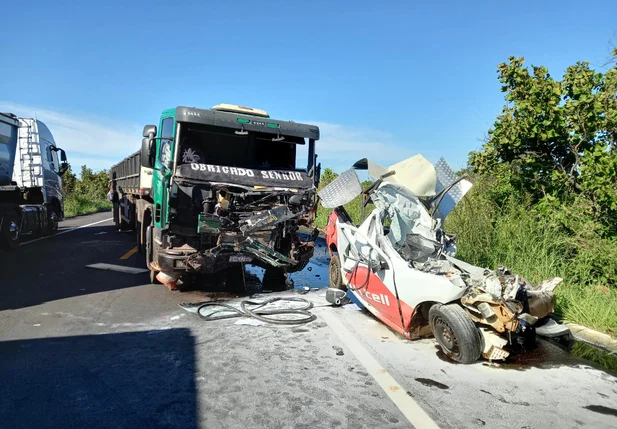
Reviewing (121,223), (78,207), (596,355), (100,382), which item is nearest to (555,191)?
(596,355)

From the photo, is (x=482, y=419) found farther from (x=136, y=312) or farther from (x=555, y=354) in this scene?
(x=136, y=312)

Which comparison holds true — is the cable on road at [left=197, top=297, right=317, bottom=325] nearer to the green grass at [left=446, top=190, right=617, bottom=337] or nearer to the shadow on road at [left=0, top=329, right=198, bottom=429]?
the shadow on road at [left=0, top=329, right=198, bottom=429]

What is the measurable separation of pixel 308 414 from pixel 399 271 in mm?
2109

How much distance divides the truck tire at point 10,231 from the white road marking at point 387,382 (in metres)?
9.38

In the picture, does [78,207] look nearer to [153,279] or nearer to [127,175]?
[127,175]

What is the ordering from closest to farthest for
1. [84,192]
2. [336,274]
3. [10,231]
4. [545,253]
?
[336,274] < [545,253] < [10,231] < [84,192]

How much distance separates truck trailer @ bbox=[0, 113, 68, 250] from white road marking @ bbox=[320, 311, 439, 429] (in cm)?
979

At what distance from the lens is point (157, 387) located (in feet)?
12.0

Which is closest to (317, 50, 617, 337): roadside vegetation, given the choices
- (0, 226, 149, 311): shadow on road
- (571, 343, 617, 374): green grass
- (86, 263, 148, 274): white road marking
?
(571, 343, 617, 374): green grass

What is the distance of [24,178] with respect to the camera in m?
12.1

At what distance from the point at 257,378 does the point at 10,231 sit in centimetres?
1009

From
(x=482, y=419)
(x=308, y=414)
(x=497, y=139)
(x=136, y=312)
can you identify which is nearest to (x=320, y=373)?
(x=308, y=414)

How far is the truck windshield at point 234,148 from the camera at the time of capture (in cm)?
709

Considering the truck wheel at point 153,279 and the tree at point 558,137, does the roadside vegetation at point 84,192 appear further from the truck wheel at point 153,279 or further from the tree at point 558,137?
the tree at point 558,137
